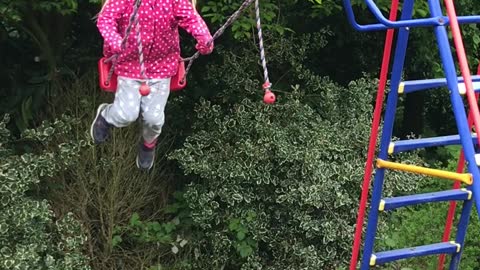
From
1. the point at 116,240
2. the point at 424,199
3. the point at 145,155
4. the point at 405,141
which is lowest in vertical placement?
the point at 116,240

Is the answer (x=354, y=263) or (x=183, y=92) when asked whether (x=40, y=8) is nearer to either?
(x=183, y=92)

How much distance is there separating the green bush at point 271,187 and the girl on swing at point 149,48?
1714mm

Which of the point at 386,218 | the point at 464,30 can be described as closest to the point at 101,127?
the point at 386,218

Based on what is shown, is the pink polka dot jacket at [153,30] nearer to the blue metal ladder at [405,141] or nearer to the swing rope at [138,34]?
the swing rope at [138,34]

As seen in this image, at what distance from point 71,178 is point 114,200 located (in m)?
0.34

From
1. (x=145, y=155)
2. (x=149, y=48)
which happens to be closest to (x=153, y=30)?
(x=149, y=48)

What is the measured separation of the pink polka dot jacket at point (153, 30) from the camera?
9.79ft

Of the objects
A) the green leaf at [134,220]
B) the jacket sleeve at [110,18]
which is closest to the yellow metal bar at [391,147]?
the jacket sleeve at [110,18]

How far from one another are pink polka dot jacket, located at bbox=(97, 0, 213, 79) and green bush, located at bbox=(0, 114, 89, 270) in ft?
5.23

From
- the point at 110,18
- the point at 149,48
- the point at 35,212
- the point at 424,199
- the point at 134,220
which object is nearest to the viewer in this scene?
the point at 110,18

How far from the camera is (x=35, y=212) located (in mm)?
4328

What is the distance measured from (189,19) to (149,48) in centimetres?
21

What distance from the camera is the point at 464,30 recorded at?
5828 mm

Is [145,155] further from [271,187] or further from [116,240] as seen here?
[271,187]
